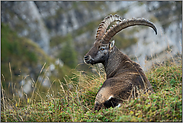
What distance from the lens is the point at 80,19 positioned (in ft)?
252

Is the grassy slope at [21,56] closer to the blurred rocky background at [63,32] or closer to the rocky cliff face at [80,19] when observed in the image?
the blurred rocky background at [63,32]

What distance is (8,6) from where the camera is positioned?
6384 cm

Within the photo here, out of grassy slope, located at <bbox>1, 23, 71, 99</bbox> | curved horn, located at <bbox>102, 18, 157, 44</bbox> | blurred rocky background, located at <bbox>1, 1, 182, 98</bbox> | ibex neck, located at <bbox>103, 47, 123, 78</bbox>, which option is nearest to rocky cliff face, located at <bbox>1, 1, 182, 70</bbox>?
blurred rocky background, located at <bbox>1, 1, 182, 98</bbox>

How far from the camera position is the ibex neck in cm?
684

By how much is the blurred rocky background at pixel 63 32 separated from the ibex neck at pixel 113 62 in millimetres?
23736

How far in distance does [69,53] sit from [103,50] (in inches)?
1559

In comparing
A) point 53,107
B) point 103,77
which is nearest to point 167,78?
point 103,77

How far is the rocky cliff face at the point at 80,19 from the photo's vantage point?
187 feet

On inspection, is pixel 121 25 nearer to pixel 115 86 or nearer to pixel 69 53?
pixel 115 86

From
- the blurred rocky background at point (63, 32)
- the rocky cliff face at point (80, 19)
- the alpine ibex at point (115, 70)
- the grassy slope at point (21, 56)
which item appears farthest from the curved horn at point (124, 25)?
the rocky cliff face at point (80, 19)

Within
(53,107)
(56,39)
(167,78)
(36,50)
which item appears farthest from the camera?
(56,39)

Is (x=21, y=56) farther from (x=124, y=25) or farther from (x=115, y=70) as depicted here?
(x=124, y=25)

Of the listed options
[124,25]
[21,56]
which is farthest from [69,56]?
[124,25]

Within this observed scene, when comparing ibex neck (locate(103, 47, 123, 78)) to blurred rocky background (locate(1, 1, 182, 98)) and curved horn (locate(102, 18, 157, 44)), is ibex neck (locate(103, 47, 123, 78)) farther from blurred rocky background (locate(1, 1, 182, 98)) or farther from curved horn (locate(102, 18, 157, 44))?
blurred rocky background (locate(1, 1, 182, 98))
